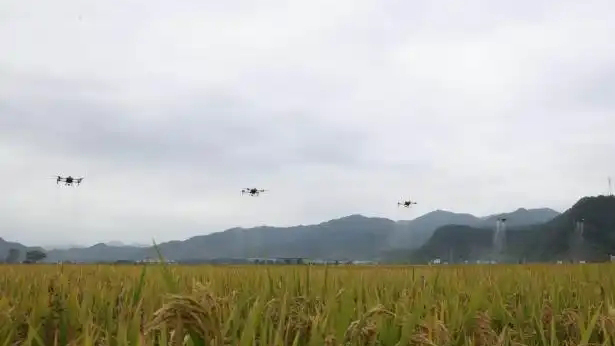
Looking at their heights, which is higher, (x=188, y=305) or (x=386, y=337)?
(x=188, y=305)

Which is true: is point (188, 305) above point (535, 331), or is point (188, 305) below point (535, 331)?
above

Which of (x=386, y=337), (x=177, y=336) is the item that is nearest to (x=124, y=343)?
(x=177, y=336)

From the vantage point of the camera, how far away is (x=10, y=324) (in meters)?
2.50

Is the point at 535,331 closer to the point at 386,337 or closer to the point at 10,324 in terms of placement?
the point at 386,337

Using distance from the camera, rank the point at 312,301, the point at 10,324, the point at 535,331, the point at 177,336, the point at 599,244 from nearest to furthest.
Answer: the point at 177,336 < the point at 10,324 < the point at 535,331 < the point at 312,301 < the point at 599,244

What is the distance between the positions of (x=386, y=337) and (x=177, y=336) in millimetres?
1447

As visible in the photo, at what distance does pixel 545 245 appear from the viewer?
194 m

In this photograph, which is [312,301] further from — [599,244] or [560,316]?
[599,244]

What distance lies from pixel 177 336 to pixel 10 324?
1.49m

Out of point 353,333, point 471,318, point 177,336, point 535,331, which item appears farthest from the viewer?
point 471,318

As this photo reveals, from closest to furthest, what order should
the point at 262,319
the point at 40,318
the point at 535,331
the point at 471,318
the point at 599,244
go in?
1. the point at 262,319
2. the point at 40,318
3. the point at 535,331
4. the point at 471,318
5. the point at 599,244

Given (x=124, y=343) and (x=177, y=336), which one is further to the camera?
(x=124, y=343)

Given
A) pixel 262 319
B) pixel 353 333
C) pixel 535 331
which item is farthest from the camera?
pixel 535 331

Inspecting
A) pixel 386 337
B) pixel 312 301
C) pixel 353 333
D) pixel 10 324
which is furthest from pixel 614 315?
pixel 10 324
